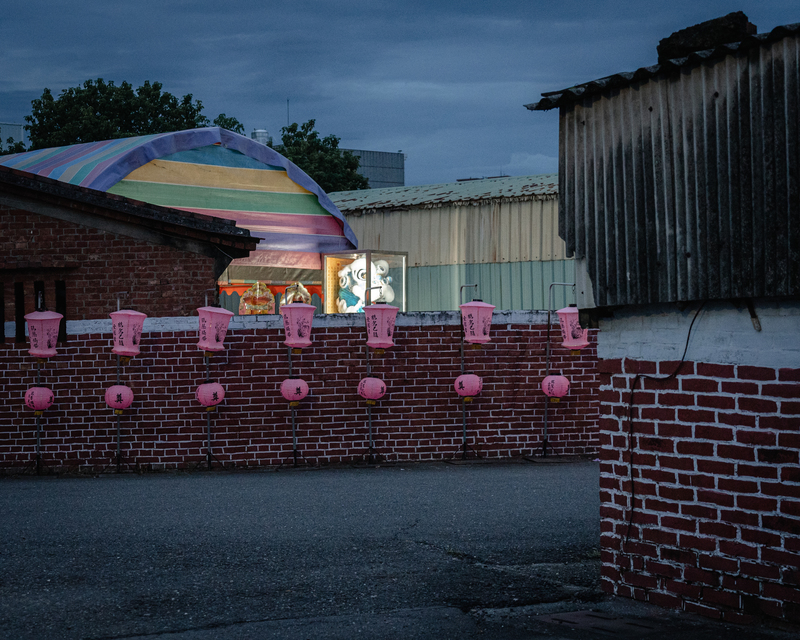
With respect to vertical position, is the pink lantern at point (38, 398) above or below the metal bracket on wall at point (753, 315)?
below

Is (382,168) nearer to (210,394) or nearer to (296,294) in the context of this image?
(296,294)

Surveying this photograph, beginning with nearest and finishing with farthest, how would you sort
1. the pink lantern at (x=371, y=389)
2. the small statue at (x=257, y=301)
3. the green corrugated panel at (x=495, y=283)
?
the pink lantern at (x=371, y=389), the small statue at (x=257, y=301), the green corrugated panel at (x=495, y=283)

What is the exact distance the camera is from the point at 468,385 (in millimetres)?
11938

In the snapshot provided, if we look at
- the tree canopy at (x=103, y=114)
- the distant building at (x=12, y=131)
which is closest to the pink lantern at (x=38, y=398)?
the tree canopy at (x=103, y=114)

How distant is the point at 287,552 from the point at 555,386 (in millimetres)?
5993

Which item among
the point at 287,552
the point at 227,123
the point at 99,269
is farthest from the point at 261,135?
the point at 287,552

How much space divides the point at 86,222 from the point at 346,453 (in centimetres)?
479

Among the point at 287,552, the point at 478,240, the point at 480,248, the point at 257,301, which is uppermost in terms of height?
the point at 478,240

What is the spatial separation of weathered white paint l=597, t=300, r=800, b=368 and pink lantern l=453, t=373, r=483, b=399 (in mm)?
6100

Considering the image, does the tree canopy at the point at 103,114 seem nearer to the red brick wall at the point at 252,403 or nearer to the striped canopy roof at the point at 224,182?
the striped canopy roof at the point at 224,182

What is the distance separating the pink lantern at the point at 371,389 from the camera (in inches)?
461

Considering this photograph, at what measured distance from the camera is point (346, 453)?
39.7 ft

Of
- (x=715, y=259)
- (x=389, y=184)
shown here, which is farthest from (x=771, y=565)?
(x=389, y=184)

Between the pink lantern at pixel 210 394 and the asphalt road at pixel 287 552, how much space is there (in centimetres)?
102
